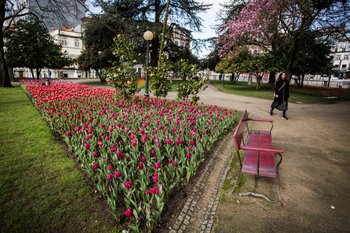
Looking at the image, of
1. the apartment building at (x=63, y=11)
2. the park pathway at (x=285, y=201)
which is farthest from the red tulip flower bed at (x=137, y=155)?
the apartment building at (x=63, y=11)

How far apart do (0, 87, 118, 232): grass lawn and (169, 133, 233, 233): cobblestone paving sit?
0.85 meters

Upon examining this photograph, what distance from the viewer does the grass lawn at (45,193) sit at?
2346mm

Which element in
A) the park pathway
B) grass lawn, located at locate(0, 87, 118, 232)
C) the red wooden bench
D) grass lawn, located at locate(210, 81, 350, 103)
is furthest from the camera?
grass lawn, located at locate(210, 81, 350, 103)

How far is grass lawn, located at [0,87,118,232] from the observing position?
7.70 feet

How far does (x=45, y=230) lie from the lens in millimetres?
2270

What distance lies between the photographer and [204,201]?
293cm

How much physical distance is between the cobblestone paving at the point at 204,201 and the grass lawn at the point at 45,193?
0.85m

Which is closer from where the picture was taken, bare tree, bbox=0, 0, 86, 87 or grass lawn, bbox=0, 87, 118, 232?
grass lawn, bbox=0, 87, 118, 232

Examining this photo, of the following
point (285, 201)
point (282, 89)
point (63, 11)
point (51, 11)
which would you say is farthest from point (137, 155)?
point (51, 11)

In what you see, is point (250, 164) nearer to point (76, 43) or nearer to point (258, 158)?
point (258, 158)

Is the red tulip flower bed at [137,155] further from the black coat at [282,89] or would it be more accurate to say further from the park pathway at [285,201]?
the black coat at [282,89]

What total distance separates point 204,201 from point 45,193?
2253mm

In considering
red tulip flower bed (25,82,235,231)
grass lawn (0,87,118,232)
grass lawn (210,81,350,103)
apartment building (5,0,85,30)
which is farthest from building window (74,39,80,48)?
grass lawn (0,87,118,232)

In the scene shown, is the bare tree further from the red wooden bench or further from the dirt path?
the dirt path
